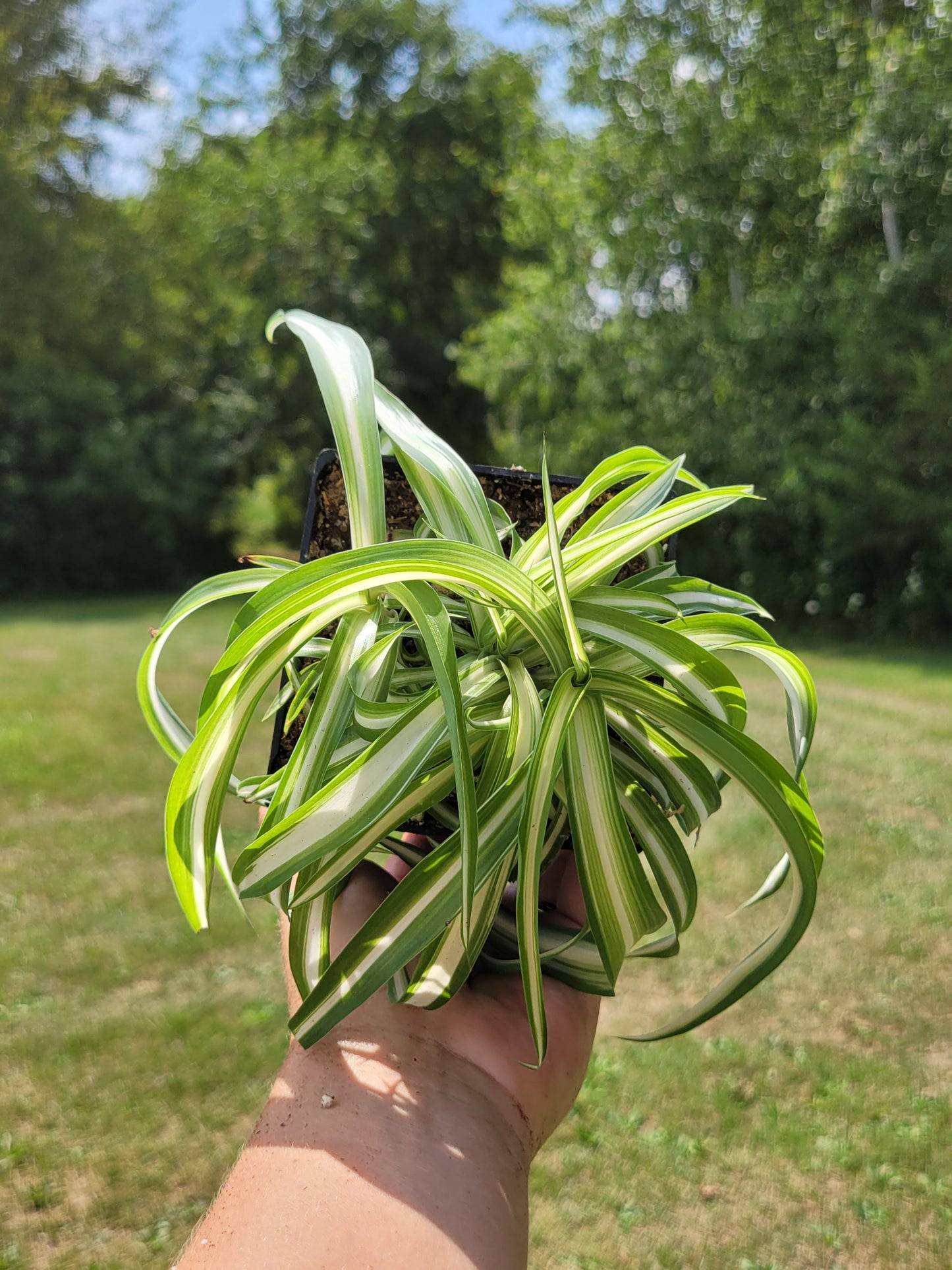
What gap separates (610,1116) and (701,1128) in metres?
0.19

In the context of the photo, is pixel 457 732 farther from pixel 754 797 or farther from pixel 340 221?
pixel 340 221

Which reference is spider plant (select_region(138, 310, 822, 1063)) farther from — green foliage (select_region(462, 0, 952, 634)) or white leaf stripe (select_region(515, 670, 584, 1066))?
green foliage (select_region(462, 0, 952, 634))

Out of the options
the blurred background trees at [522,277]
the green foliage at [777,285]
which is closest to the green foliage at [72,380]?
the blurred background trees at [522,277]

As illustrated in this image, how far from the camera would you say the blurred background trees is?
6.93 m

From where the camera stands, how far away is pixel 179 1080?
6.81ft

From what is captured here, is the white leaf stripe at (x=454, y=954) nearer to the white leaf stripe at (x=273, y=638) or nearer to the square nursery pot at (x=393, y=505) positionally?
the white leaf stripe at (x=273, y=638)

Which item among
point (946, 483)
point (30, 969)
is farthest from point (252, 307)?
point (30, 969)

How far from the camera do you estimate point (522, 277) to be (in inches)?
368

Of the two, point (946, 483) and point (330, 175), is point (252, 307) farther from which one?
point (946, 483)

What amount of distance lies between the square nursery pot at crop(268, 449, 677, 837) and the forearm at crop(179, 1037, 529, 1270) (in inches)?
16.4

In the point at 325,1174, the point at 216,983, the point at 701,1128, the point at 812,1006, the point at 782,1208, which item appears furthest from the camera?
the point at 216,983

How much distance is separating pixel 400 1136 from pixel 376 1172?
0.15 feet

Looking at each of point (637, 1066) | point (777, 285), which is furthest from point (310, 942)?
point (777, 285)

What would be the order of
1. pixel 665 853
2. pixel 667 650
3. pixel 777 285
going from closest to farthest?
pixel 667 650 → pixel 665 853 → pixel 777 285
